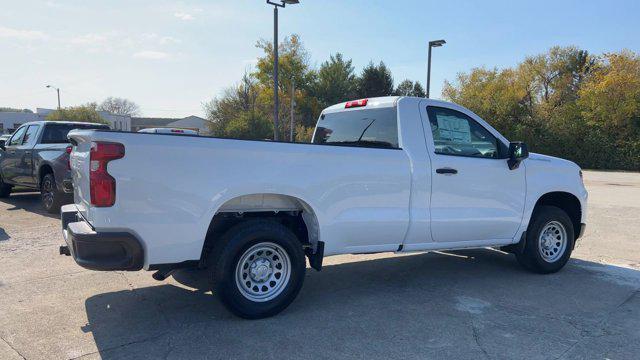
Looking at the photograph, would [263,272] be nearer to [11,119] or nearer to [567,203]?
[567,203]

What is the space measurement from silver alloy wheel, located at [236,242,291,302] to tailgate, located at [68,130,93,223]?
132cm

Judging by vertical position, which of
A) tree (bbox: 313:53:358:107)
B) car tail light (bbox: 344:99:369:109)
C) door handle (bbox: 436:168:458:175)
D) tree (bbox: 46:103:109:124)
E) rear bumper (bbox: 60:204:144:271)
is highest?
tree (bbox: 313:53:358:107)

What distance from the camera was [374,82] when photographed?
52.5m

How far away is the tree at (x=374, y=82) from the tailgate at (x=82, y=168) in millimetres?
48857

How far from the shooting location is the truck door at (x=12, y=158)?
425 inches

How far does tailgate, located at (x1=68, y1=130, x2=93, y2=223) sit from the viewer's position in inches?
153

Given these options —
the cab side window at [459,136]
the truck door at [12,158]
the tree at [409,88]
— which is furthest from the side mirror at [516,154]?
the tree at [409,88]

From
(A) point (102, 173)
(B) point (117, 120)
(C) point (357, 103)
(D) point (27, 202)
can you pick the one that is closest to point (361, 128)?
(C) point (357, 103)

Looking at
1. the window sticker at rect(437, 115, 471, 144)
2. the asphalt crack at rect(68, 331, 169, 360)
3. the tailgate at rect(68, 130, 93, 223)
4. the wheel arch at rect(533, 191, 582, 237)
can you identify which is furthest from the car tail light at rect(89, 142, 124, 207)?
the wheel arch at rect(533, 191, 582, 237)

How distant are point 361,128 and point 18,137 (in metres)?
9.05

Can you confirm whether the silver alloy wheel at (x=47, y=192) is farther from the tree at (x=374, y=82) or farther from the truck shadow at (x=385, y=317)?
the tree at (x=374, y=82)

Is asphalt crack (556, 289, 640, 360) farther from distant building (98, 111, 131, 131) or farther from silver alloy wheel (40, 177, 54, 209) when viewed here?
distant building (98, 111, 131, 131)

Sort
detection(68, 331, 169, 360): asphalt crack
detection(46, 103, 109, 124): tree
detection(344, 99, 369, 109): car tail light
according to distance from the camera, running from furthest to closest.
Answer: detection(46, 103, 109, 124): tree → detection(344, 99, 369, 109): car tail light → detection(68, 331, 169, 360): asphalt crack

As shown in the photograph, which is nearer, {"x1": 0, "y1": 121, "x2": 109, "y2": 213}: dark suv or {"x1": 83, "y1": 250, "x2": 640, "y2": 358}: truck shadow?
{"x1": 83, "y1": 250, "x2": 640, "y2": 358}: truck shadow
